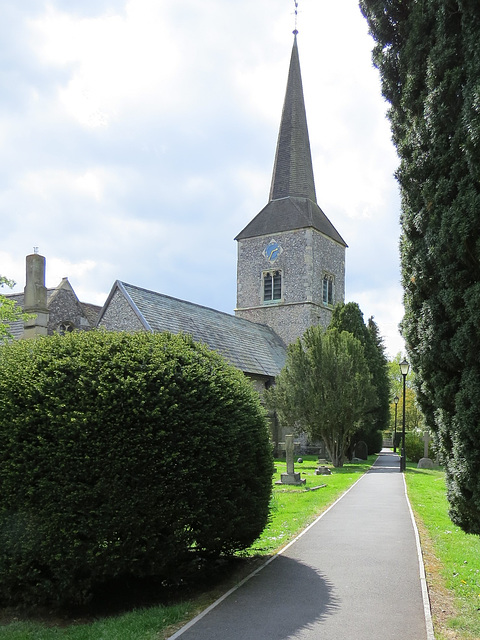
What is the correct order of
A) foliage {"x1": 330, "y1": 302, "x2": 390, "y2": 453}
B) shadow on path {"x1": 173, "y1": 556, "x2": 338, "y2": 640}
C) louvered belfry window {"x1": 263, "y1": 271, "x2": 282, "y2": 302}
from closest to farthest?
shadow on path {"x1": 173, "y1": 556, "x2": 338, "y2": 640} < foliage {"x1": 330, "y1": 302, "x2": 390, "y2": 453} < louvered belfry window {"x1": 263, "y1": 271, "x2": 282, "y2": 302}

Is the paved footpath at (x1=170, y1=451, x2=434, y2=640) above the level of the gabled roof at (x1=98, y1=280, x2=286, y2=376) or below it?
below

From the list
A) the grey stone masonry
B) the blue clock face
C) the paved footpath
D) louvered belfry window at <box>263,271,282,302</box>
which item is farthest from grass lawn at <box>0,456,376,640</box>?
the blue clock face

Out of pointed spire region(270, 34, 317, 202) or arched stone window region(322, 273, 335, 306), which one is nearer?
arched stone window region(322, 273, 335, 306)

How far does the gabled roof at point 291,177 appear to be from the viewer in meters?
43.6

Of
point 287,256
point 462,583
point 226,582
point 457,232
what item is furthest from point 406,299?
point 287,256

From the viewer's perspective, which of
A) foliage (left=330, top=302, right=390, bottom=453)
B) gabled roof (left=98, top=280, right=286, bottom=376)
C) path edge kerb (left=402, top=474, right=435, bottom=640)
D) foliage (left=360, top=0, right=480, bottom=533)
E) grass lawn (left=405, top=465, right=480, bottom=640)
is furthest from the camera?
foliage (left=330, top=302, right=390, bottom=453)

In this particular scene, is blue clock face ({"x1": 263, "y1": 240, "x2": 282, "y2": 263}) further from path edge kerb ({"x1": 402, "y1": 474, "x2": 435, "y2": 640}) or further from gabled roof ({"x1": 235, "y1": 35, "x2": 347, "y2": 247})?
path edge kerb ({"x1": 402, "y1": 474, "x2": 435, "y2": 640})

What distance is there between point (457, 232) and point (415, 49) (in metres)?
2.62

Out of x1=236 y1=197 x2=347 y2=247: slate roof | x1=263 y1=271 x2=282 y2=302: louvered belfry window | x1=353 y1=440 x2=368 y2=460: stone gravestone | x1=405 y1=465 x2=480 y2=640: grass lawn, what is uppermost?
x1=236 y1=197 x2=347 y2=247: slate roof

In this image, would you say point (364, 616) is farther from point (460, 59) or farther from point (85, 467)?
point (460, 59)

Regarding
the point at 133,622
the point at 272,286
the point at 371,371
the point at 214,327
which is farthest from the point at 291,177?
the point at 133,622

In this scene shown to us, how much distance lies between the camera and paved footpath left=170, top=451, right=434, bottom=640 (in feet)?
17.6

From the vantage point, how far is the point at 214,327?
115ft

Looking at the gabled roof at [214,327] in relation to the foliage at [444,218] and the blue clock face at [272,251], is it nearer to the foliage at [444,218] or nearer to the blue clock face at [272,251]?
the blue clock face at [272,251]
